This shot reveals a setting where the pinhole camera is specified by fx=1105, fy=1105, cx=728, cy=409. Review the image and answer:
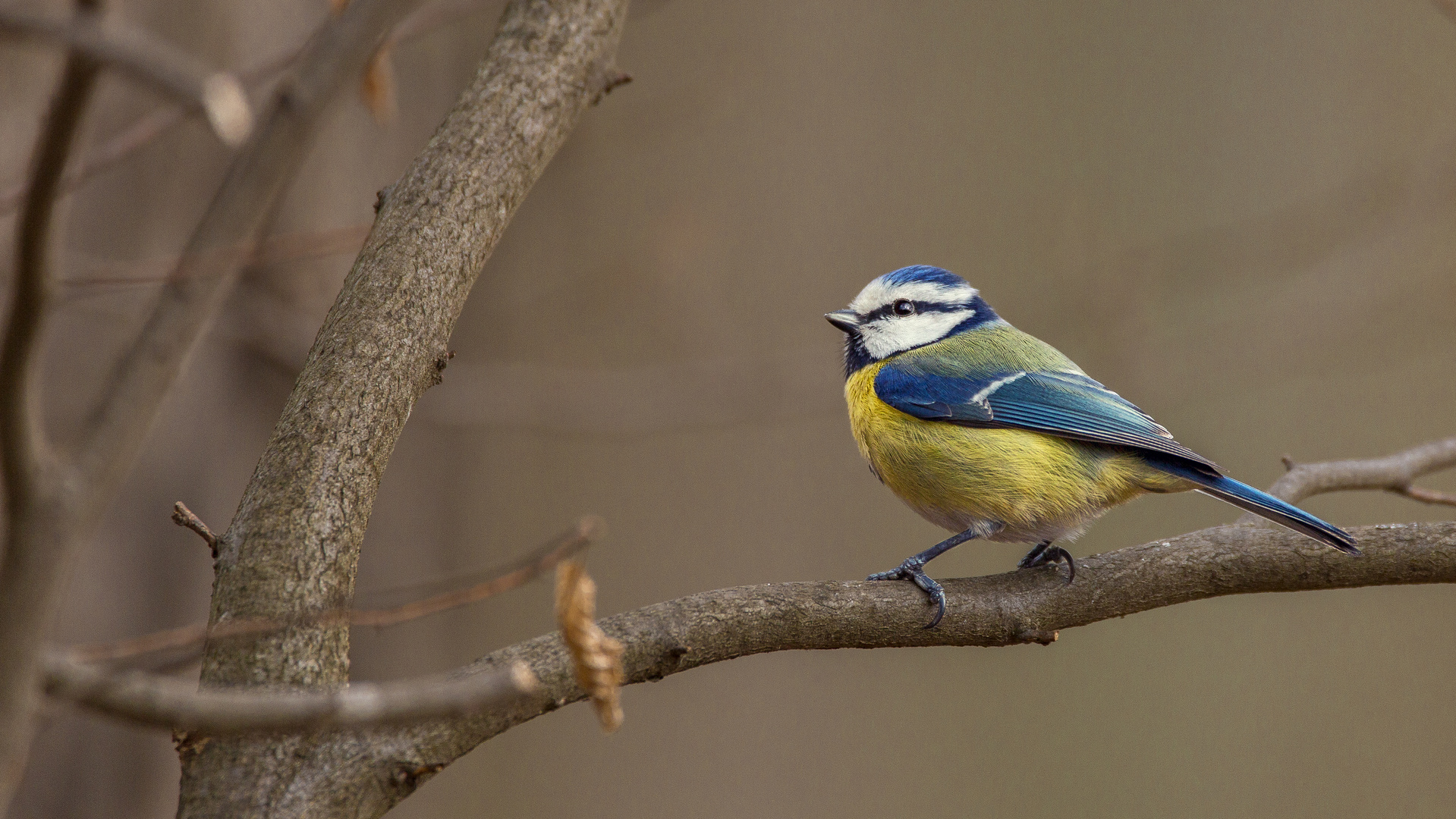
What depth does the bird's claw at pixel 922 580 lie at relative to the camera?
1.68 meters

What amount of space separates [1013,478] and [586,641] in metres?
1.27

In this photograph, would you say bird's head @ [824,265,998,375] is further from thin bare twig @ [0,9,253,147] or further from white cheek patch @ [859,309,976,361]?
thin bare twig @ [0,9,253,147]

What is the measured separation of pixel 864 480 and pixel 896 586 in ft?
8.07

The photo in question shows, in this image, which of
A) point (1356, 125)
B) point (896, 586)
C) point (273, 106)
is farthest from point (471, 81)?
point (1356, 125)

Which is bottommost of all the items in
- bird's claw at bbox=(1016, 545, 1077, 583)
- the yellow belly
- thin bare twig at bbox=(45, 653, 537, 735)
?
thin bare twig at bbox=(45, 653, 537, 735)

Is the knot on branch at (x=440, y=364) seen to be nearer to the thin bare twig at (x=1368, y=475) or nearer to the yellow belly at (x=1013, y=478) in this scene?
the yellow belly at (x=1013, y=478)

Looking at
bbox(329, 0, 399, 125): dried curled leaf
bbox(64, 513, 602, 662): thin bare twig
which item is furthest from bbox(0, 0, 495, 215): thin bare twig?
bbox(64, 513, 602, 662): thin bare twig

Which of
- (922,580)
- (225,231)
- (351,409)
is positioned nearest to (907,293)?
(922,580)

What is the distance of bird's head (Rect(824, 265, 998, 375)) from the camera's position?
257 centimetres

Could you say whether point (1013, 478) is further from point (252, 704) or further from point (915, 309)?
point (252, 704)

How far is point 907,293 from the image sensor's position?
2582 millimetres

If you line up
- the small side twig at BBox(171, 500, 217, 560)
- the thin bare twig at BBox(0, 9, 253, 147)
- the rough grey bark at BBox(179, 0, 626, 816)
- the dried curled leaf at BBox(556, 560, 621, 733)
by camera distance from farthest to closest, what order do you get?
the small side twig at BBox(171, 500, 217, 560) → the rough grey bark at BBox(179, 0, 626, 816) → the dried curled leaf at BBox(556, 560, 621, 733) → the thin bare twig at BBox(0, 9, 253, 147)

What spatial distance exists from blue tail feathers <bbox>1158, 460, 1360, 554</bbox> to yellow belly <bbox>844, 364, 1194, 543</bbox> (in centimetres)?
4

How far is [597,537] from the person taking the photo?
1.06 m
